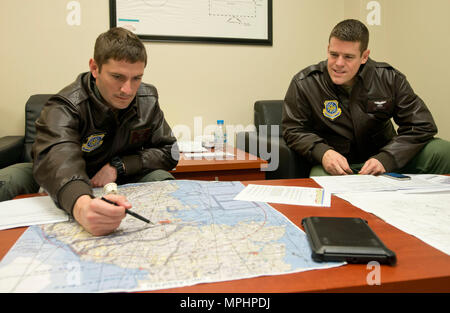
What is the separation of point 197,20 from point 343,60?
1.19 m

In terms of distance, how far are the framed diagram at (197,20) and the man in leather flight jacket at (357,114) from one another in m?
0.88

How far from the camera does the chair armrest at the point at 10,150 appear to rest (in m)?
1.76

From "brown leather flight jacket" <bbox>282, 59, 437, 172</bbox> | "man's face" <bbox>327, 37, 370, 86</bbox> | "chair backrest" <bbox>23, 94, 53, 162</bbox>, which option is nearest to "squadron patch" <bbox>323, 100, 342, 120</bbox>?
"brown leather flight jacket" <bbox>282, 59, 437, 172</bbox>

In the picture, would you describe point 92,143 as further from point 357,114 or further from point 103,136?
point 357,114

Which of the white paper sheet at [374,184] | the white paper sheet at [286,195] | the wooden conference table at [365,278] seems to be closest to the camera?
the wooden conference table at [365,278]

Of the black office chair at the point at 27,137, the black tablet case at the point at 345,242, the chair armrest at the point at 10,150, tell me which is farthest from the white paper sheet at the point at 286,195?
the black office chair at the point at 27,137

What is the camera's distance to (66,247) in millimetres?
642

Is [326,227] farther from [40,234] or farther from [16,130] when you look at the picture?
[16,130]

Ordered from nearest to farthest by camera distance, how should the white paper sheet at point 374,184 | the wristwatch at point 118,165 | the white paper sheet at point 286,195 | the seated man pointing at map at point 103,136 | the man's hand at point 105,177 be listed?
the seated man pointing at map at point 103,136 < the white paper sheet at point 286,195 < the white paper sheet at point 374,184 < the man's hand at point 105,177 < the wristwatch at point 118,165

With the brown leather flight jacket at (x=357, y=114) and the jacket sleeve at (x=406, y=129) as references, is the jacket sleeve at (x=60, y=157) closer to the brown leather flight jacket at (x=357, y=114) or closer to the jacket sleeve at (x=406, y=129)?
the brown leather flight jacket at (x=357, y=114)

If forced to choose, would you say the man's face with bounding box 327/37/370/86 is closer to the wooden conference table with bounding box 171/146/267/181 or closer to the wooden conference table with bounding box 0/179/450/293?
the wooden conference table with bounding box 171/146/267/181

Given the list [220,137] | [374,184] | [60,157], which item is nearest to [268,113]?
[220,137]

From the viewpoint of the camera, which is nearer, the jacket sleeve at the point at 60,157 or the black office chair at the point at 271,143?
the jacket sleeve at the point at 60,157
